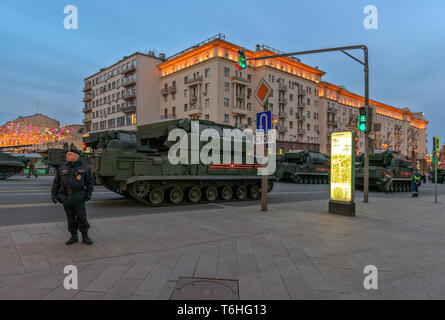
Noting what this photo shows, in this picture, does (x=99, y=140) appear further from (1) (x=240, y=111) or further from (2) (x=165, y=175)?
(1) (x=240, y=111)

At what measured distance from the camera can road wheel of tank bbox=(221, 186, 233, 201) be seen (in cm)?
1293

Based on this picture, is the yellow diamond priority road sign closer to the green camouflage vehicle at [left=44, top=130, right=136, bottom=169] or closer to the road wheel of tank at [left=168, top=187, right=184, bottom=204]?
the road wheel of tank at [left=168, top=187, right=184, bottom=204]

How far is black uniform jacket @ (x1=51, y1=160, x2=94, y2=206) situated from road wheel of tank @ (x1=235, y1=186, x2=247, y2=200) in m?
8.54

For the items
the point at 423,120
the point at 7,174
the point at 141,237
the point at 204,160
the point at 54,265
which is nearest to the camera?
the point at 54,265

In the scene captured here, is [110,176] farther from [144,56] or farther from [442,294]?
[144,56]

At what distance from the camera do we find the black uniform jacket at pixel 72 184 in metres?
5.27

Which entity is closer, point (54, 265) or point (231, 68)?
point (54, 265)

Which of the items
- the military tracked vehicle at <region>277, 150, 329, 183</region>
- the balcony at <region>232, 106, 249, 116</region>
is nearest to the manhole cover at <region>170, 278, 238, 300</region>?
the military tracked vehicle at <region>277, 150, 329, 183</region>

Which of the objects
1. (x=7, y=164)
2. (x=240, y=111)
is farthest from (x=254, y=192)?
(x=240, y=111)

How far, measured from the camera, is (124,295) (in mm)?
3326

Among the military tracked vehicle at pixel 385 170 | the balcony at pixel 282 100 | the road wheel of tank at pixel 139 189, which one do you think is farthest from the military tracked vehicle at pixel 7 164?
the balcony at pixel 282 100

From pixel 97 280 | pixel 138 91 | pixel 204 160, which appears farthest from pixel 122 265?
pixel 138 91

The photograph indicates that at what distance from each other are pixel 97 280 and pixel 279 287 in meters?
2.24
